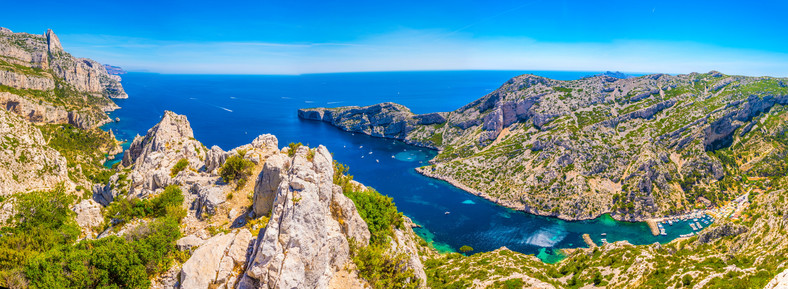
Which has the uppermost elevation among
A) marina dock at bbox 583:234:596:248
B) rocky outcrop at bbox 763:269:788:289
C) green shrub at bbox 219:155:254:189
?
green shrub at bbox 219:155:254:189

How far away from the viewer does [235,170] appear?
111 ft

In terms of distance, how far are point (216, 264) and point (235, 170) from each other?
48.1ft

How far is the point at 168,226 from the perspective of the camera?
81.9 feet

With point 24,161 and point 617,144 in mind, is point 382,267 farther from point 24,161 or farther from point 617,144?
point 617,144

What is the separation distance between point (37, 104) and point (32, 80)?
42.4 metres

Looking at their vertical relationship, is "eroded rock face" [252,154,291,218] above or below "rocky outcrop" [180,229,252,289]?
above

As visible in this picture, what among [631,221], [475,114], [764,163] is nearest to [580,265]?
[631,221]

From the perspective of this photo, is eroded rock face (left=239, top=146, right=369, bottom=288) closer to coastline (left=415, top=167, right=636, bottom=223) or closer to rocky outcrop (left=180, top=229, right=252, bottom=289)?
rocky outcrop (left=180, top=229, right=252, bottom=289)

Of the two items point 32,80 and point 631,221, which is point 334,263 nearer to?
point 631,221

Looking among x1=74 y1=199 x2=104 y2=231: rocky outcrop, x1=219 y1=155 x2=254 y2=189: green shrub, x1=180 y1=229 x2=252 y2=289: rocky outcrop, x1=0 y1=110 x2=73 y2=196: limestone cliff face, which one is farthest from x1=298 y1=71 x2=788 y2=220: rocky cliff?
x1=0 y1=110 x2=73 y2=196: limestone cliff face

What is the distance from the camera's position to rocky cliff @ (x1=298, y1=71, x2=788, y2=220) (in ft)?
354

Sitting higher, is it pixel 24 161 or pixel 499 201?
pixel 24 161

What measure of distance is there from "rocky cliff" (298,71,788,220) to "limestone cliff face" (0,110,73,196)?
112888 millimetres

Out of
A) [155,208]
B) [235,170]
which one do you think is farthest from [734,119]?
[155,208]
